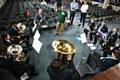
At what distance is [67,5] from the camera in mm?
18734

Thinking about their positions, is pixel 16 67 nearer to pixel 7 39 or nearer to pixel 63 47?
pixel 63 47

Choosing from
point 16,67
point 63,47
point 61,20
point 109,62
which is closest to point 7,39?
point 16,67

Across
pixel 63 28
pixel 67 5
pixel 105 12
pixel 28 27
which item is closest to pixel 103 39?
pixel 63 28

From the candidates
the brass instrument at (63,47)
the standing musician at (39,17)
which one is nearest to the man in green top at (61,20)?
the standing musician at (39,17)

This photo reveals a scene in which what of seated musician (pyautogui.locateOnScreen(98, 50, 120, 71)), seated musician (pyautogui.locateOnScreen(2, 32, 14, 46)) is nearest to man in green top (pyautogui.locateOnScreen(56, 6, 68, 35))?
Answer: seated musician (pyautogui.locateOnScreen(2, 32, 14, 46))

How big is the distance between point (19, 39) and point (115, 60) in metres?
4.22

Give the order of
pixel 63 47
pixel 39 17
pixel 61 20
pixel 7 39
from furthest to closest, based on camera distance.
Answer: pixel 39 17 < pixel 61 20 < pixel 7 39 < pixel 63 47

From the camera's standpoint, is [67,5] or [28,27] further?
[67,5]

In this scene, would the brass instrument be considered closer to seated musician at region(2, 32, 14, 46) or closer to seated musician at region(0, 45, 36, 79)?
seated musician at region(0, 45, 36, 79)

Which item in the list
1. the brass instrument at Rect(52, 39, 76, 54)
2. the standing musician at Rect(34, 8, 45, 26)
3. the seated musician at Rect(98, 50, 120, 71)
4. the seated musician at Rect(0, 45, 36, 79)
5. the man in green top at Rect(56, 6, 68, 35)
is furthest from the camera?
the standing musician at Rect(34, 8, 45, 26)

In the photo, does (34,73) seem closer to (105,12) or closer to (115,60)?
(115,60)

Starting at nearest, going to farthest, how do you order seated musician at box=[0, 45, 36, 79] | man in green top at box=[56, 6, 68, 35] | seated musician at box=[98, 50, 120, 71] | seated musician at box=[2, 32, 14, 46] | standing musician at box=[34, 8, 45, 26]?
seated musician at box=[0, 45, 36, 79]
seated musician at box=[98, 50, 120, 71]
seated musician at box=[2, 32, 14, 46]
man in green top at box=[56, 6, 68, 35]
standing musician at box=[34, 8, 45, 26]

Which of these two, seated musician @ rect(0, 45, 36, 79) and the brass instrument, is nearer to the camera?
seated musician @ rect(0, 45, 36, 79)

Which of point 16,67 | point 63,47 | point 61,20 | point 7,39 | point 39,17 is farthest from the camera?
point 39,17
